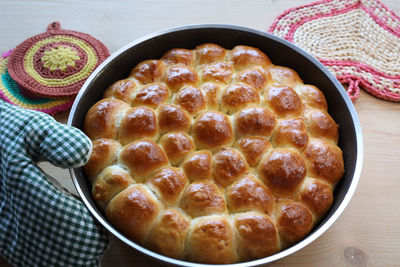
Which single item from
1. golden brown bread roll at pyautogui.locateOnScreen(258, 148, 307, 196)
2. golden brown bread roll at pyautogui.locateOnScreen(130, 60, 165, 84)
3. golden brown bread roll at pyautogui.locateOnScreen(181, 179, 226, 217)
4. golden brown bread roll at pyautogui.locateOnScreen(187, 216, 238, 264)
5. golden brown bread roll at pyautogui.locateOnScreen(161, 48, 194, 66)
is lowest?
golden brown bread roll at pyautogui.locateOnScreen(187, 216, 238, 264)

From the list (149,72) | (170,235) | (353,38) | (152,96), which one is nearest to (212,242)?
(170,235)

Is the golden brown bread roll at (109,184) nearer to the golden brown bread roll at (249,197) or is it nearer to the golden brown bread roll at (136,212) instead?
the golden brown bread roll at (136,212)

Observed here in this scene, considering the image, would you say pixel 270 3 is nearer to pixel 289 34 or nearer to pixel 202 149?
pixel 289 34

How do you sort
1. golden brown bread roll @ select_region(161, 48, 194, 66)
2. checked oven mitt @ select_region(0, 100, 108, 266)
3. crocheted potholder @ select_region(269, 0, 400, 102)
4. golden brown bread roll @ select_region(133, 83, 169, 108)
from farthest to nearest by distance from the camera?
crocheted potholder @ select_region(269, 0, 400, 102)
golden brown bread roll @ select_region(161, 48, 194, 66)
golden brown bread roll @ select_region(133, 83, 169, 108)
checked oven mitt @ select_region(0, 100, 108, 266)

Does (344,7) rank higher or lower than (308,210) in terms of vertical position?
higher

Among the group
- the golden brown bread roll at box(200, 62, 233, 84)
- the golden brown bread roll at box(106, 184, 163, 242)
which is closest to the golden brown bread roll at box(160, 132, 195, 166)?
the golden brown bread roll at box(106, 184, 163, 242)

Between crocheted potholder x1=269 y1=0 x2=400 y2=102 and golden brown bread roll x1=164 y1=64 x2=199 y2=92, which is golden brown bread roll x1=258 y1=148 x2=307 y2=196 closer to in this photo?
golden brown bread roll x1=164 y1=64 x2=199 y2=92

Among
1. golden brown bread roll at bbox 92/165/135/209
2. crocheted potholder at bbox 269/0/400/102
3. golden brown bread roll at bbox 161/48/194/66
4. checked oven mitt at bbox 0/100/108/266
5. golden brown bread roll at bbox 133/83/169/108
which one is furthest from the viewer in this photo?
crocheted potholder at bbox 269/0/400/102

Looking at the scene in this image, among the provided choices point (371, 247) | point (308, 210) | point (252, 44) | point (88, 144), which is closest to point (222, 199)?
point (308, 210)
